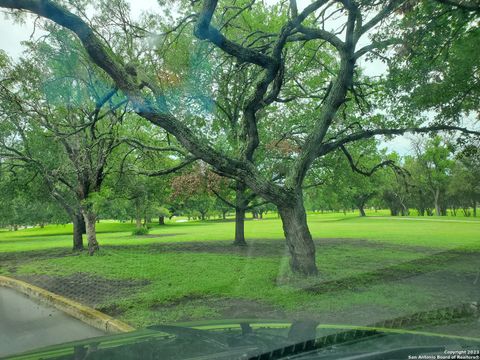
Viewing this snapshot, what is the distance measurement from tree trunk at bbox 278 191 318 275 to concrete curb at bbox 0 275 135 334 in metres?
4.32

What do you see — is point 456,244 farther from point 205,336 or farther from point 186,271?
point 205,336

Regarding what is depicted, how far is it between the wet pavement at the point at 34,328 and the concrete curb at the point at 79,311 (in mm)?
102

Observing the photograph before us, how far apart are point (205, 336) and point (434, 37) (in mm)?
9017

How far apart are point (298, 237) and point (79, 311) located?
190 inches

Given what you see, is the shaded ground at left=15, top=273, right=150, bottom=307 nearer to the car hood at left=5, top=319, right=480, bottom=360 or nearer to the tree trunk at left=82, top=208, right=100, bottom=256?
the tree trunk at left=82, top=208, right=100, bottom=256

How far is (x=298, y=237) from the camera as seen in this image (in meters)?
9.46

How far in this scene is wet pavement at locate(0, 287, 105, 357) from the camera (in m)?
6.07

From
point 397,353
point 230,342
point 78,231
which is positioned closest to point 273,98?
point 230,342

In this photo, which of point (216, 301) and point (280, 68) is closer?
point (216, 301)

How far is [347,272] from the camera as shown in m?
10.6

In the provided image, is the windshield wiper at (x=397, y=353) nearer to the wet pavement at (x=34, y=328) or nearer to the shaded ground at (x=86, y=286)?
the wet pavement at (x=34, y=328)

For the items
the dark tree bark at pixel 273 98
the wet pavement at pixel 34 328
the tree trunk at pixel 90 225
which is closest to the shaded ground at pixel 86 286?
the wet pavement at pixel 34 328

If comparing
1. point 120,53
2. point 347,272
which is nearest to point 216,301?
point 347,272

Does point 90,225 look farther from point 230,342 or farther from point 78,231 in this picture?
point 230,342
